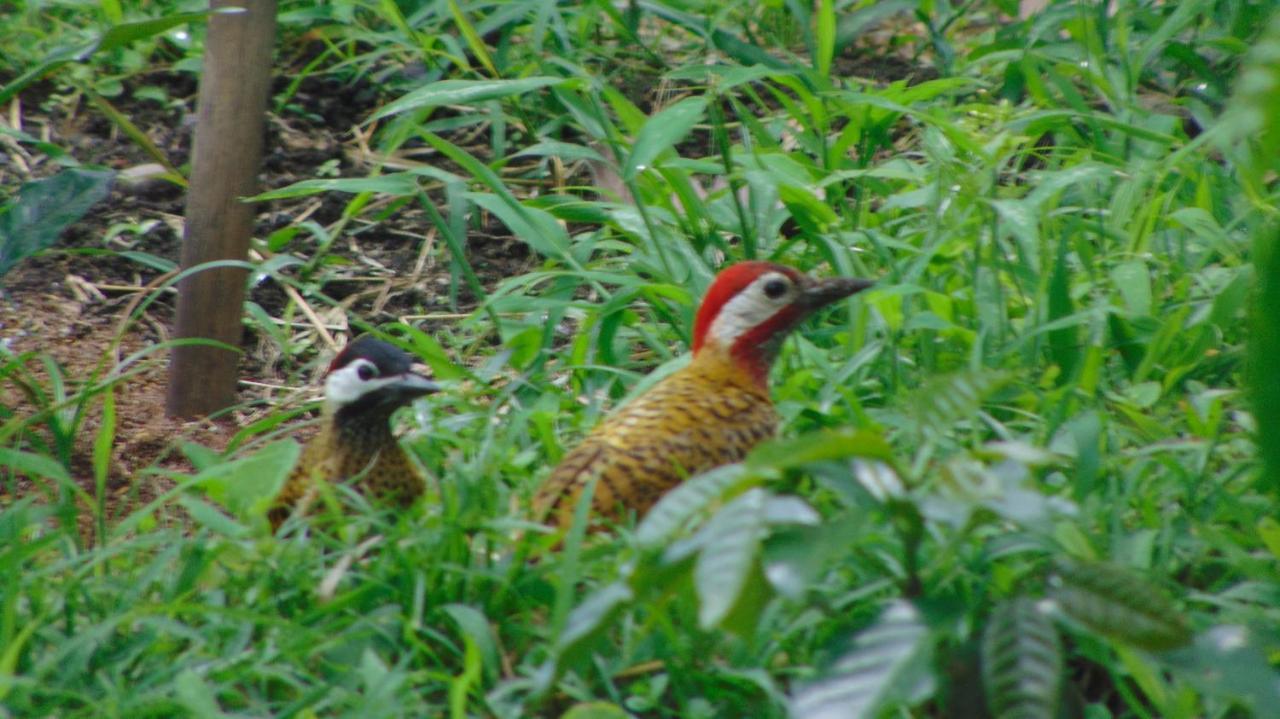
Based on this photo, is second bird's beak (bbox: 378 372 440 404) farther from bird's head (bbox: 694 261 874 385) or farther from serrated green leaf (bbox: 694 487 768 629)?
serrated green leaf (bbox: 694 487 768 629)

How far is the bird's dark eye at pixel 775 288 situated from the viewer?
329 cm

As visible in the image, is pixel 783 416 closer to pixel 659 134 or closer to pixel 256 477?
pixel 659 134

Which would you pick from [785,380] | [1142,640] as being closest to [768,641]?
[1142,640]

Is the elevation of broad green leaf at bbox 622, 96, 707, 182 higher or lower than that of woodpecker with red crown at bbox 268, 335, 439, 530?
higher

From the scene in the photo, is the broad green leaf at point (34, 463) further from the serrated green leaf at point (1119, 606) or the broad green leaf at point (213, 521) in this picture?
the serrated green leaf at point (1119, 606)

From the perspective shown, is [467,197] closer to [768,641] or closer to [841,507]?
[841,507]

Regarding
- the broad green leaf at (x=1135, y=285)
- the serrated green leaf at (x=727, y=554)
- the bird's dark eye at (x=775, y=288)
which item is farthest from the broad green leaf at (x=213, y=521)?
the broad green leaf at (x=1135, y=285)

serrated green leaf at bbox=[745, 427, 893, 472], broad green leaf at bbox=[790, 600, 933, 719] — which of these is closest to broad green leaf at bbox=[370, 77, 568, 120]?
serrated green leaf at bbox=[745, 427, 893, 472]

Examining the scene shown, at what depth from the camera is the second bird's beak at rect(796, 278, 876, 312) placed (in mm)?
3336

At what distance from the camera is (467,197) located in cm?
410

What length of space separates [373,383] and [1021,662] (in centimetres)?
165

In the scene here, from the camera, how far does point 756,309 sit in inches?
129

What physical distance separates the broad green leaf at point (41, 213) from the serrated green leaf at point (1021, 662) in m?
2.57

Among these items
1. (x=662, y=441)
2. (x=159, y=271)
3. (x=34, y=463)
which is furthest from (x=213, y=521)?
(x=159, y=271)
